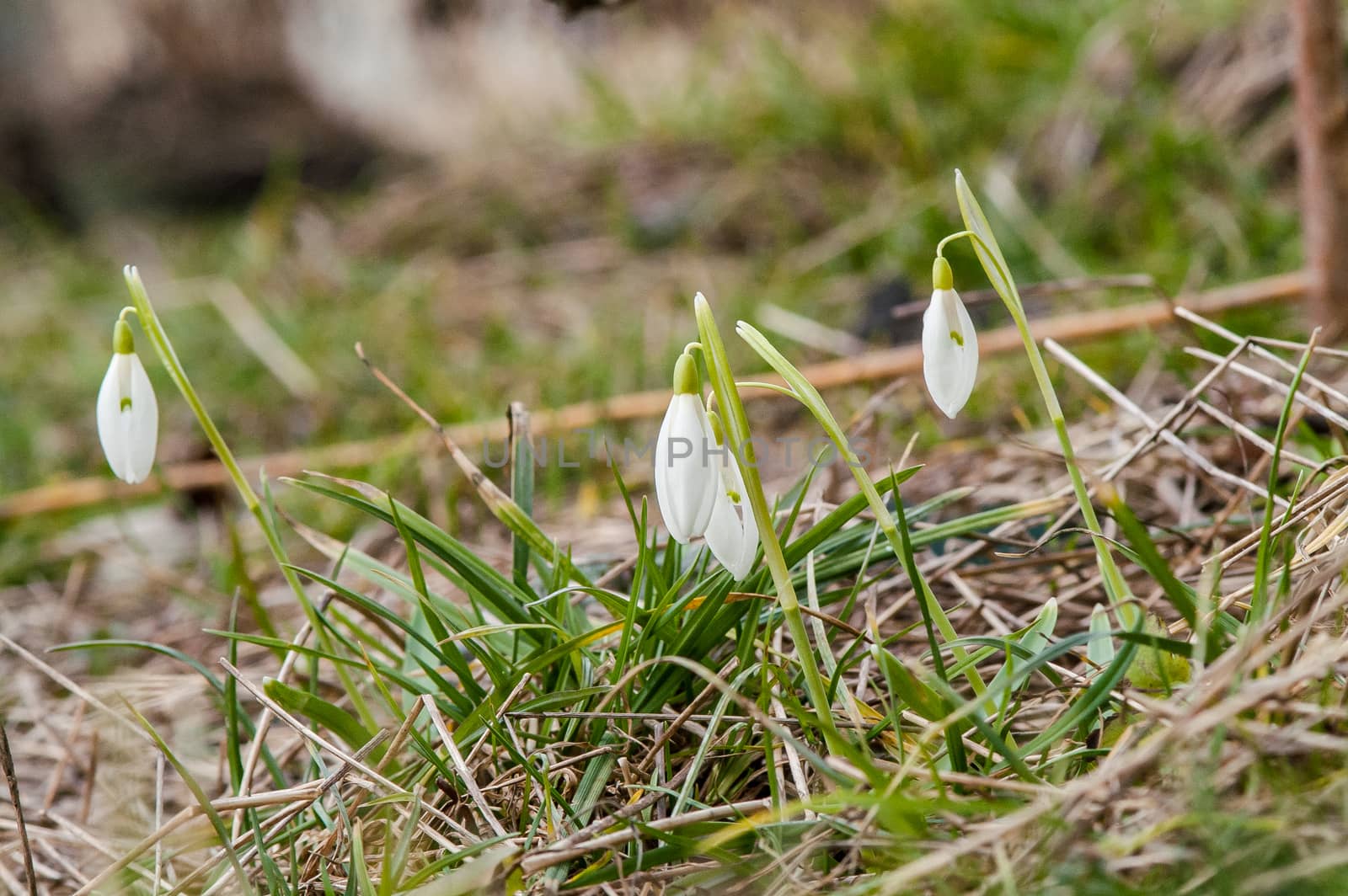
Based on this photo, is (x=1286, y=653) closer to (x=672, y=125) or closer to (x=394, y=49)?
(x=672, y=125)

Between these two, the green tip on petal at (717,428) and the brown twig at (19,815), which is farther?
the brown twig at (19,815)

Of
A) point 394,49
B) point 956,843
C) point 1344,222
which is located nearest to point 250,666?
point 956,843

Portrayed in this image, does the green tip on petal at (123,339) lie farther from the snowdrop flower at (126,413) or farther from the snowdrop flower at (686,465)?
the snowdrop flower at (686,465)

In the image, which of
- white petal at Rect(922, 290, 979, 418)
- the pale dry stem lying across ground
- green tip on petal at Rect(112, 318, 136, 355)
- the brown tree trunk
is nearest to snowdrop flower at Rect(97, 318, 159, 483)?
green tip on petal at Rect(112, 318, 136, 355)

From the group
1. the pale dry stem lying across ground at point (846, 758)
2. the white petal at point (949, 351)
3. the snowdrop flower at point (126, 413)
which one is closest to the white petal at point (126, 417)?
the snowdrop flower at point (126, 413)

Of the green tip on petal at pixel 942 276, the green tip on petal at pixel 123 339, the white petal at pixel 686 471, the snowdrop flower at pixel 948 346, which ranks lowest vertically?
the white petal at pixel 686 471

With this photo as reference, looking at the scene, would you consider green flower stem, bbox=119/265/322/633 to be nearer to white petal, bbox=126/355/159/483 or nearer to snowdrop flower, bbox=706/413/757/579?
white petal, bbox=126/355/159/483

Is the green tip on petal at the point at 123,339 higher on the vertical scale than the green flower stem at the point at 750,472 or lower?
higher
